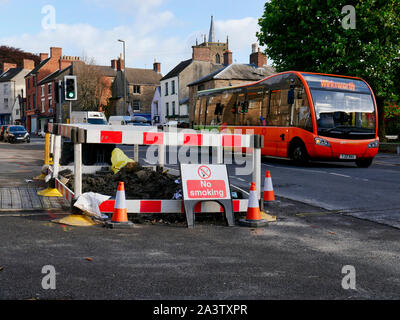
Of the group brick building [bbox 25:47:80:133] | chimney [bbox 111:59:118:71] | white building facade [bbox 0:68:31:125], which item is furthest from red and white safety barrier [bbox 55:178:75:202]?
white building facade [bbox 0:68:31:125]

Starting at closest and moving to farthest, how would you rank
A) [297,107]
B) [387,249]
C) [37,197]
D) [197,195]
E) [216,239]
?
1. [387,249]
2. [216,239]
3. [197,195]
4. [37,197]
5. [297,107]

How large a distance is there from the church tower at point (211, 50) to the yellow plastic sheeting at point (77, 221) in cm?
5563

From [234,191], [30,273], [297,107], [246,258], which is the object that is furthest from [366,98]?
[30,273]

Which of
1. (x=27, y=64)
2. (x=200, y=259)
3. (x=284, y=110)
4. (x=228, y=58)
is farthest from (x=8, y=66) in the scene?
(x=200, y=259)

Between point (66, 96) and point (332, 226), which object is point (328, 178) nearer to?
point (332, 226)

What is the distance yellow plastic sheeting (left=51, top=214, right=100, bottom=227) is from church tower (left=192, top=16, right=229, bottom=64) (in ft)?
183

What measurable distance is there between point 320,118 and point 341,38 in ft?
37.5

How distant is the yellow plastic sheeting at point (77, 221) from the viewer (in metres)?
6.50

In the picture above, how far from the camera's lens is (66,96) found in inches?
706

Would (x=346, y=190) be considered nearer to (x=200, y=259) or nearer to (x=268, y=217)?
(x=268, y=217)

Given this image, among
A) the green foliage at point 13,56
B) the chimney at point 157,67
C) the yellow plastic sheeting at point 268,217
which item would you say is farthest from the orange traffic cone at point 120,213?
the green foliage at point 13,56

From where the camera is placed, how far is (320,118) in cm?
1647

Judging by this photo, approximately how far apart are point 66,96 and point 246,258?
47.9ft

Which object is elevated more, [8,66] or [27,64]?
[8,66]
